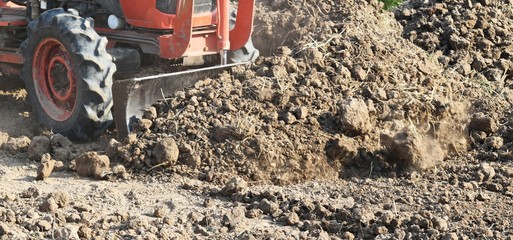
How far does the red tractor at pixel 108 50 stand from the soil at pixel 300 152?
184 millimetres

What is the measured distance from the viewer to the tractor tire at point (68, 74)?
8.51 m

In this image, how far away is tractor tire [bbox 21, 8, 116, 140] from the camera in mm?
8508

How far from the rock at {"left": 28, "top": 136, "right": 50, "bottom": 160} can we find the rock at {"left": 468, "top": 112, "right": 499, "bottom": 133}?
3.44 m

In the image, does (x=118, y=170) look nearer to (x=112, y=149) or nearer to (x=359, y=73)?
(x=112, y=149)

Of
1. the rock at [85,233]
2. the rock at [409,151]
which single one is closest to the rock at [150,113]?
the rock at [409,151]

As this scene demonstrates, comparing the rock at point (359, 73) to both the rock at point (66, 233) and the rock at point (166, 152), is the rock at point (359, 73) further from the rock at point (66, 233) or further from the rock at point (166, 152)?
the rock at point (66, 233)

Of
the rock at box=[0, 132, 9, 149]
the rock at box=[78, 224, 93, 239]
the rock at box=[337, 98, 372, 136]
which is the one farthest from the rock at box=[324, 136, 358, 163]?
the rock at box=[0, 132, 9, 149]

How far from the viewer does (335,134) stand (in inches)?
327

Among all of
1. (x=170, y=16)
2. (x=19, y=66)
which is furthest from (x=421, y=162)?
(x=19, y=66)

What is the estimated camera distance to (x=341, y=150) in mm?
8172

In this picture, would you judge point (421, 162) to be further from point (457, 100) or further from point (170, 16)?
point (170, 16)

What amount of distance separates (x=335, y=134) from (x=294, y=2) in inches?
90.1

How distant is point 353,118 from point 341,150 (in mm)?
276

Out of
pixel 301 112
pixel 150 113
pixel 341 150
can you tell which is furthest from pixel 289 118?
pixel 150 113
